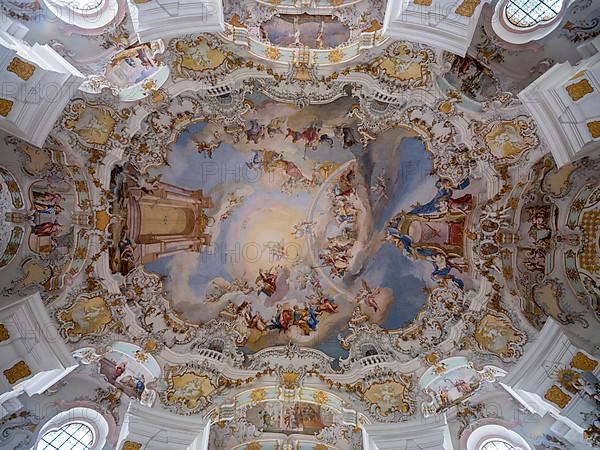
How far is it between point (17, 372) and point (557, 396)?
1059cm

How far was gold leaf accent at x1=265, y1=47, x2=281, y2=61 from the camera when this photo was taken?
11.1 metres

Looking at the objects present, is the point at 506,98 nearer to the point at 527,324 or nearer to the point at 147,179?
the point at 527,324

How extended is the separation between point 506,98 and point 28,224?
1121 cm

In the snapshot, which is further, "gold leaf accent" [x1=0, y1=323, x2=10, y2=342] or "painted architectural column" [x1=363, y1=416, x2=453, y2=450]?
"painted architectural column" [x1=363, y1=416, x2=453, y2=450]

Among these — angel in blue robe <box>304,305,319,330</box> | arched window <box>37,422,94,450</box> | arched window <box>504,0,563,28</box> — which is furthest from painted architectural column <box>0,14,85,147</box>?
arched window <box>504,0,563,28</box>

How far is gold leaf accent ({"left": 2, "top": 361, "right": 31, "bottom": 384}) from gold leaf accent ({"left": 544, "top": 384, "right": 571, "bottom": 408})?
1032cm

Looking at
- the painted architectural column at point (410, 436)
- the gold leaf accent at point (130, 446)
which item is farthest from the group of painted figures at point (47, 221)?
the painted architectural column at point (410, 436)

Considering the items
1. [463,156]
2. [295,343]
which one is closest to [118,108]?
[295,343]

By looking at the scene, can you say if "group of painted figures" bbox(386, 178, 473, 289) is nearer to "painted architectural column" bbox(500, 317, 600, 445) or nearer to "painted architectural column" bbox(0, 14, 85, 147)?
"painted architectural column" bbox(500, 317, 600, 445)

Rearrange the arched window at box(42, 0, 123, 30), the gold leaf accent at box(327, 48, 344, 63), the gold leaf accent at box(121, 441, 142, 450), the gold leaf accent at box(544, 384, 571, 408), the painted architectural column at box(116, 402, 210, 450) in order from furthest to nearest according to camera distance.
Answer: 1. the gold leaf accent at box(327, 48, 344, 63)
2. the painted architectural column at box(116, 402, 210, 450)
3. the gold leaf accent at box(121, 441, 142, 450)
4. the arched window at box(42, 0, 123, 30)
5. the gold leaf accent at box(544, 384, 571, 408)

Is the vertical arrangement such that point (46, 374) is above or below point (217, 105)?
below

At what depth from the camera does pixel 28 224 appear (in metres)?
10.8

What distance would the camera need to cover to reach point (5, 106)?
28.6 ft

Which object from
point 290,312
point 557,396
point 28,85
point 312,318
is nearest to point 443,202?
point 312,318
